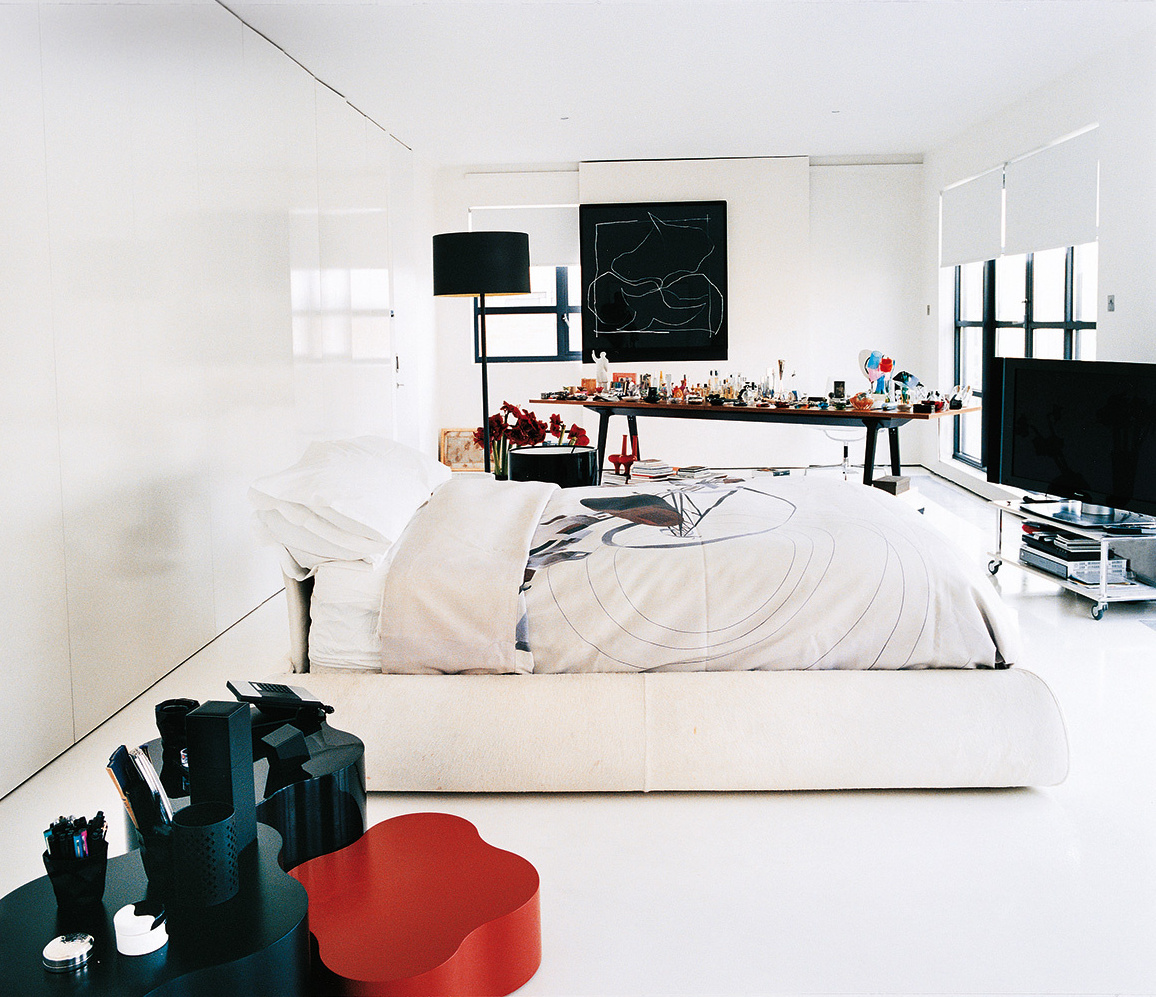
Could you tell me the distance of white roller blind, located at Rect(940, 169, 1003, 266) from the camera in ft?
22.3

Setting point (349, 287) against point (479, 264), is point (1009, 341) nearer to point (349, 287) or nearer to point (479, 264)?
point (479, 264)

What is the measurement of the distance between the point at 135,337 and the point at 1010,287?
5.63m

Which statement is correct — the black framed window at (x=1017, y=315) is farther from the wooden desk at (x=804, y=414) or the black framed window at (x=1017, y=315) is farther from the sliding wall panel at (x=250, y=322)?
the sliding wall panel at (x=250, y=322)

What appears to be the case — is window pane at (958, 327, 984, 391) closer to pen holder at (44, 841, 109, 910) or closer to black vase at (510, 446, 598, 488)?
black vase at (510, 446, 598, 488)

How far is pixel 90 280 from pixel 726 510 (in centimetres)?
203

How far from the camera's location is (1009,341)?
693 cm

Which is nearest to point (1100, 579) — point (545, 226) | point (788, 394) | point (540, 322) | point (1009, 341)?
point (788, 394)

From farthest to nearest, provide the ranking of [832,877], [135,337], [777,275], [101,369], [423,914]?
[777,275]
[135,337]
[101,369]
[832,877]
[423,914]

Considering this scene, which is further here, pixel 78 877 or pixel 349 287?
pixel 349 287

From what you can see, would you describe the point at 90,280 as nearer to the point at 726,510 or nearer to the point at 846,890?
the point at 726,510

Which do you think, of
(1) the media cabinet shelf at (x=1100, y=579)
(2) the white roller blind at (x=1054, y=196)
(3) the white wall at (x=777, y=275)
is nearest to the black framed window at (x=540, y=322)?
(3) the white wall at (x=777, y=275)

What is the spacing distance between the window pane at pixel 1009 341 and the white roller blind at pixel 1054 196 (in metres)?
0.56

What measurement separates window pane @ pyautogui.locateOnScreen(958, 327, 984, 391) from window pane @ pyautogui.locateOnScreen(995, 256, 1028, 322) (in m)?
0.40

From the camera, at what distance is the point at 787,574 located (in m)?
2.58
